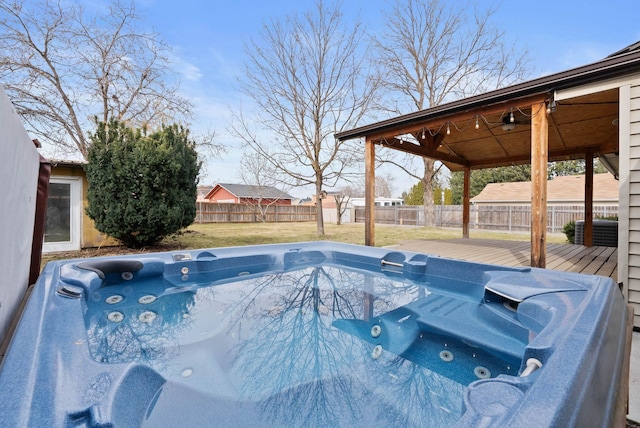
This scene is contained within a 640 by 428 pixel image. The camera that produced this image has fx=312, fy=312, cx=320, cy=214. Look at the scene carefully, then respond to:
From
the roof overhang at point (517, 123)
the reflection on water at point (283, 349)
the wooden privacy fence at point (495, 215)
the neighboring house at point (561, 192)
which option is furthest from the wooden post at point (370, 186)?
the neighboring house at point (561, 192)

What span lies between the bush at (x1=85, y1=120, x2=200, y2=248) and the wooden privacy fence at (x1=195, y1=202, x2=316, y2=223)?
10.8 m

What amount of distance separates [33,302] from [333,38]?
12000 mm

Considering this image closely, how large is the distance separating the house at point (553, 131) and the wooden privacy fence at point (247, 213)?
46.4 feet

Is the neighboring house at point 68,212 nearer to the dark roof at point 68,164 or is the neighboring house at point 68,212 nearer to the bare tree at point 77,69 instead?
the dark roof at point 68,164

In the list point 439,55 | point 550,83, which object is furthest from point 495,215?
point 550,83

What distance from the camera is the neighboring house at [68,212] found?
659 cm

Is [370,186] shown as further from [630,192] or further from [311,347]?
[311,347]

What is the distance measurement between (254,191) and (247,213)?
392cm

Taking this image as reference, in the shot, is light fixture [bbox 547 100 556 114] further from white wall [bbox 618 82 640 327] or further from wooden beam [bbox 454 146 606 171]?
wooden beam [bbox 454 146 606 171]


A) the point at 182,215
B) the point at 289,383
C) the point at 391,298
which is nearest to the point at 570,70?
the point at 391,298

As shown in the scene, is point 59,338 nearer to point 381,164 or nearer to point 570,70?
point 570,70

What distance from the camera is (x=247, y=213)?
64.5 feet

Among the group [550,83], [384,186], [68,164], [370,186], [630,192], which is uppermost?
[384,186]

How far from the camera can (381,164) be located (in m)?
15.4
